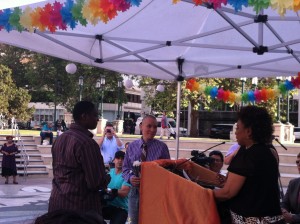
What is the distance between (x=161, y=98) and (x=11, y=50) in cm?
3115

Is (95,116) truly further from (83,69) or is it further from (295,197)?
(83,69)

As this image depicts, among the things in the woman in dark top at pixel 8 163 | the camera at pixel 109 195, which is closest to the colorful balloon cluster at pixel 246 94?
the camera at pixel 109 195

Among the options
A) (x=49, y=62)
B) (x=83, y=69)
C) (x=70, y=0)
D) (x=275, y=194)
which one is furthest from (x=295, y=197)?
(x=49, y=62)

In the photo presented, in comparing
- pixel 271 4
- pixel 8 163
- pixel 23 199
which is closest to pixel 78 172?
pixel 271 4

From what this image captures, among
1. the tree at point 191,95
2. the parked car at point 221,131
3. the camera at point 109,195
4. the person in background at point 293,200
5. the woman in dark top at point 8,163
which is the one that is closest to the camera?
the person in background at point 293,200

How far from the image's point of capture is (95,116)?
4.16 metres

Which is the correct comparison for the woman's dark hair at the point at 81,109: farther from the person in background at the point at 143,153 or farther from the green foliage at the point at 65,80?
the green foliage at the point at 65,80

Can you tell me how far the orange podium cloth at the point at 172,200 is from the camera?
308 centimetres

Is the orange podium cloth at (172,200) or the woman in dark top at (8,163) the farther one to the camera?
the woman in dark top at (8,163)

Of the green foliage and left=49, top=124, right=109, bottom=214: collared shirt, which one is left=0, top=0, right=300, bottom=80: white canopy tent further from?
the green foliage

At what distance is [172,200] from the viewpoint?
317cm

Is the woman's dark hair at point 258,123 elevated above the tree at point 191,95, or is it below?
below

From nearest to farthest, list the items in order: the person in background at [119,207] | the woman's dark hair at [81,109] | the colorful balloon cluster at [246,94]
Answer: the woman's dark hair at [81,109]
the person in background at [119,207]
the colorful balloon cluster at [246,94]

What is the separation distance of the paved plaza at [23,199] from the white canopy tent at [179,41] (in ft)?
8.90
